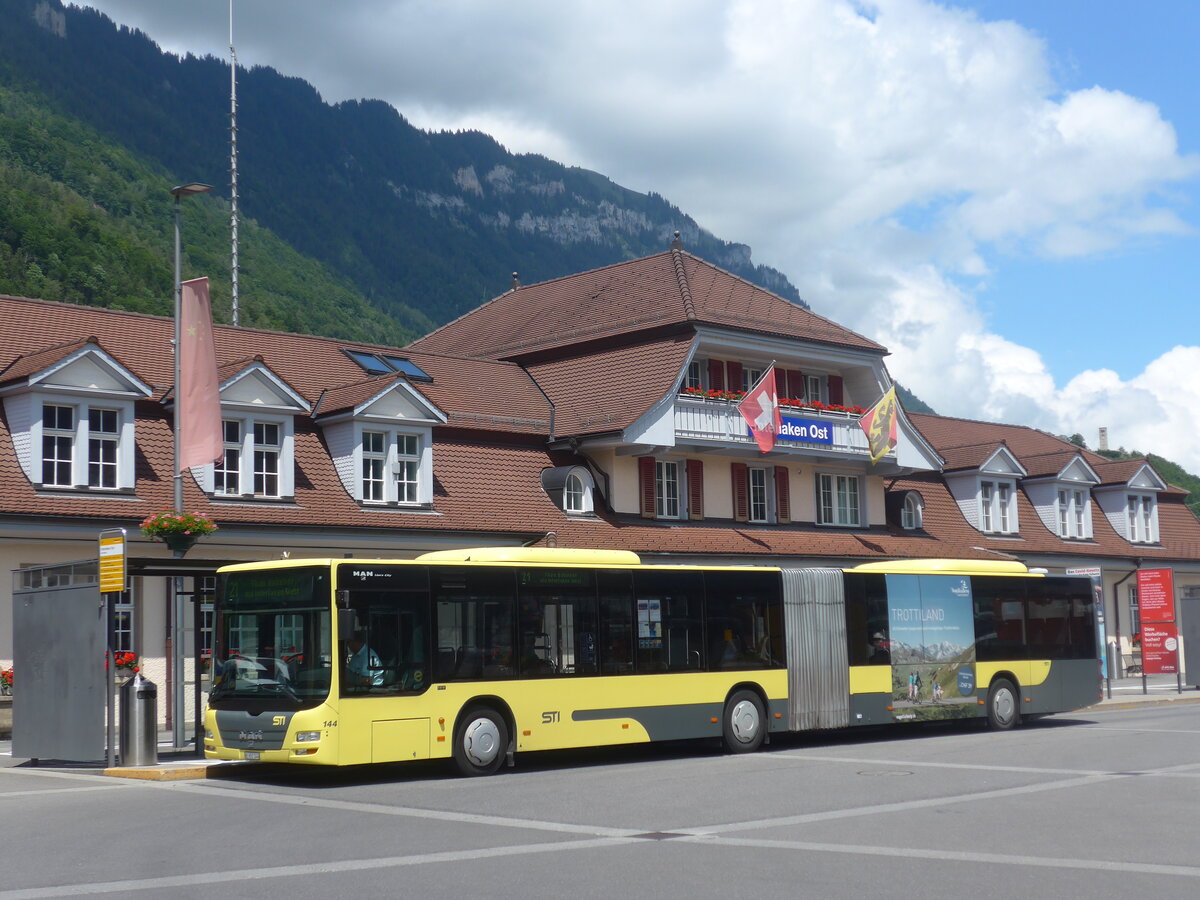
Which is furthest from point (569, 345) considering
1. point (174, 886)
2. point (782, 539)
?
point (174, 886)

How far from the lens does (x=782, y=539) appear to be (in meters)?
37.9

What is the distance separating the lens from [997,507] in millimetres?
46250

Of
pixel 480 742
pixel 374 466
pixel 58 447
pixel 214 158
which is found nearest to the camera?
pixel 480 742

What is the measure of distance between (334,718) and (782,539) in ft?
72.1

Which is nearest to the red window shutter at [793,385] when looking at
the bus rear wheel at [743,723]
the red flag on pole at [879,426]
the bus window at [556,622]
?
the red flag on pole at [879,426]

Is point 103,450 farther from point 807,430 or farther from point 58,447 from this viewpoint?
point 807,430

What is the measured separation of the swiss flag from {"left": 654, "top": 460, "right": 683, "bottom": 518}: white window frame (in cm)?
211

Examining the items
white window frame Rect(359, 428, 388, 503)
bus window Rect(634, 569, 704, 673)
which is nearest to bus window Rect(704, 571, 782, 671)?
bus window Rect(634, 569, 704, 673)

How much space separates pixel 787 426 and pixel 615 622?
Result: 706 inches

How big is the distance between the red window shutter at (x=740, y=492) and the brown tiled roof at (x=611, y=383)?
3.71 m

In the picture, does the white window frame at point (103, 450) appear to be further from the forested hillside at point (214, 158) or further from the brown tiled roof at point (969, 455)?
the forested hillside at point (214, 158)

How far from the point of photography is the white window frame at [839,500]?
40.9 meters

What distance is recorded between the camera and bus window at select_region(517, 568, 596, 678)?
64.4ft

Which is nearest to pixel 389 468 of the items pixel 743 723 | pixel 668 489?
pixel 668 489
